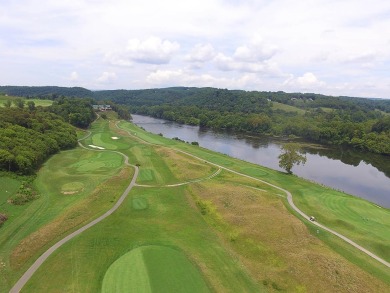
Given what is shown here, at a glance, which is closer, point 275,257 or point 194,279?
point 194,279

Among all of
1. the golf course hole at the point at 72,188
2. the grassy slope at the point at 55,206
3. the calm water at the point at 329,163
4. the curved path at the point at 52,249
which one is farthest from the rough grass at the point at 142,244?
the calm water at the point at 329,163

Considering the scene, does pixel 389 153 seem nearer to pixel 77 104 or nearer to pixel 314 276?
pixel 314 276

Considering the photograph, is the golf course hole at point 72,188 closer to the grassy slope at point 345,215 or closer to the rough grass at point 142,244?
the rough grass at point 142,244

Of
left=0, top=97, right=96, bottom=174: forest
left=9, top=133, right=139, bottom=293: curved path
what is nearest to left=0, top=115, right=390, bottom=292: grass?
left=9, top=133, right=139, bottom=293: curved path

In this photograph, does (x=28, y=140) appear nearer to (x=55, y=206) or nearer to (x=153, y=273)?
(x=55, y=206)

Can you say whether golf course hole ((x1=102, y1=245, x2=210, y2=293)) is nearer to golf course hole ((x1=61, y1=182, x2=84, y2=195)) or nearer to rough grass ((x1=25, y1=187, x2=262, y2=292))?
rough grass ((x1=25, y1=187, x2=262, y2=292))

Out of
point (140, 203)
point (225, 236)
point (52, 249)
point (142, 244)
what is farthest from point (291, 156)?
point (52, 249)

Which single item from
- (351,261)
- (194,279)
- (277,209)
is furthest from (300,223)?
(194,279)
